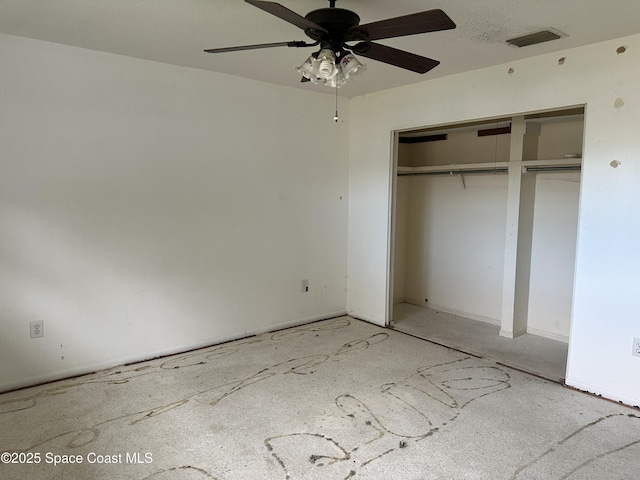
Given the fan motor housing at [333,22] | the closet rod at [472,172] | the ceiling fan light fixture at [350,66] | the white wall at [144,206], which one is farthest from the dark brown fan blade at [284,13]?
the closet rod at [472,172]

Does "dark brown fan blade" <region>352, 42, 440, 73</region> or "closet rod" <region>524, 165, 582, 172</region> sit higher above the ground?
"dark brown fan blade" <region>352, 42, 440, 73</region>

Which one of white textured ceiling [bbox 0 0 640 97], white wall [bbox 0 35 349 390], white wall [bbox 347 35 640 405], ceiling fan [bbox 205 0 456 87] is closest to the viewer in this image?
ceiling fan [bbox 205 0 456 87]

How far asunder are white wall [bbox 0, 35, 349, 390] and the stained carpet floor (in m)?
0.39

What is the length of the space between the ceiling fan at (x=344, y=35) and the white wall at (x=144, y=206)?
69.1 inches

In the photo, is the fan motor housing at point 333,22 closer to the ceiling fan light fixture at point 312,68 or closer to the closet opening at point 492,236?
the ceiling fan light fixture at point 312,68

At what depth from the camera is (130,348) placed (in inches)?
137

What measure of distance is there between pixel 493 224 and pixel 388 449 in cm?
311

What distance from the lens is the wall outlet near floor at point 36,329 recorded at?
305cm

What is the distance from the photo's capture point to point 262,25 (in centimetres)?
259

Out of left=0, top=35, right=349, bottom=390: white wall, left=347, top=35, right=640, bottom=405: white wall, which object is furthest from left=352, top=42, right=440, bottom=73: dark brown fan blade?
left=0, top=35, right=349, bottom=390: white wall

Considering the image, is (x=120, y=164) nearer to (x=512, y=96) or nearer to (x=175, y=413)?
(x=175, y=413)

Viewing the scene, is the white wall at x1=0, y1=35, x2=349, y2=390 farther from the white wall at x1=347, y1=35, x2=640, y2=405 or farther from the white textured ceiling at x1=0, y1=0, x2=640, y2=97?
the white wall at x1=347, y1=35, x2=640, y2=405

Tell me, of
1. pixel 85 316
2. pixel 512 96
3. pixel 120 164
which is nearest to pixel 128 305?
pixel 85 316

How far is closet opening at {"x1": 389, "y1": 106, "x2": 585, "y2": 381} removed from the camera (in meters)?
4.10
